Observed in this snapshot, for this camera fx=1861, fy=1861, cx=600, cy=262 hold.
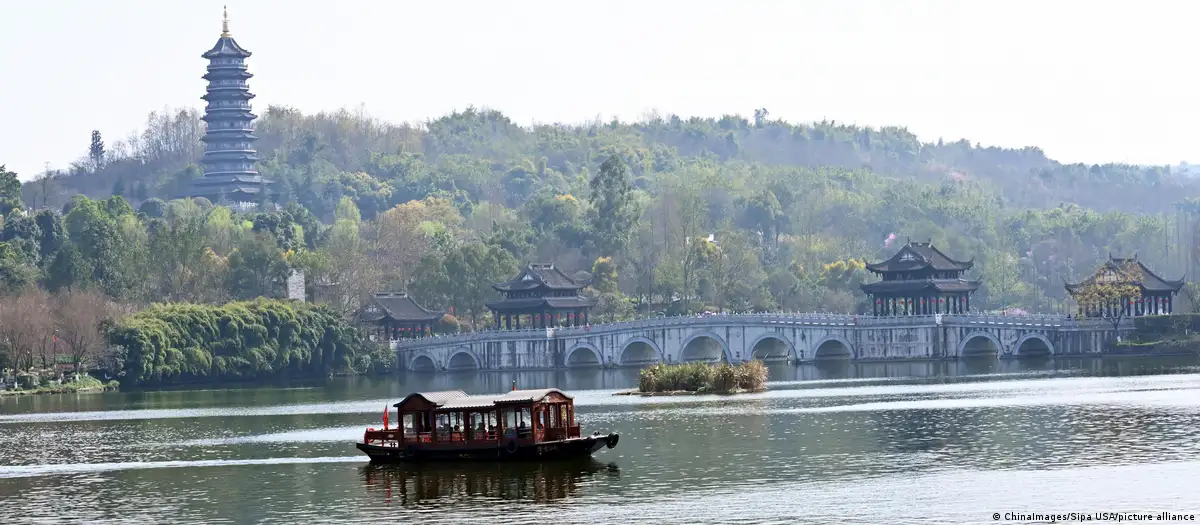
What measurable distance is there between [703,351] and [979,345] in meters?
19.9

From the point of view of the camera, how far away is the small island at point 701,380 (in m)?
81.8

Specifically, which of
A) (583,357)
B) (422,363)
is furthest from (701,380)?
(422,363)

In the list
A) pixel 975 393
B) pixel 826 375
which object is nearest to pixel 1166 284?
pixel 826 375

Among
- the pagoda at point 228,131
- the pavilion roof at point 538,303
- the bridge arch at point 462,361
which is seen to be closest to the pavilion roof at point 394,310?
the pavilion roof at point 538,303

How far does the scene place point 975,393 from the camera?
7425cm

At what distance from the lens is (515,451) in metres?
50.6

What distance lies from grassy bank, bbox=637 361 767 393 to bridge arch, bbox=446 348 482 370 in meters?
43.3

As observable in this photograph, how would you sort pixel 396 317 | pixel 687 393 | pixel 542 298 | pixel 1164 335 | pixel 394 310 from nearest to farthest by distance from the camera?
1. pixel 687 393
2. pixel 1164 335
3. pixel 396 317
4. pixel 542 298
5. pixel 394 310

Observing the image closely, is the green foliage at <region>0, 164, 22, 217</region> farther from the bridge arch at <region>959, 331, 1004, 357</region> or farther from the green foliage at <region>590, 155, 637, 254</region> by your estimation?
the bridge arch at <region>959, 331, 1004, 357</region>

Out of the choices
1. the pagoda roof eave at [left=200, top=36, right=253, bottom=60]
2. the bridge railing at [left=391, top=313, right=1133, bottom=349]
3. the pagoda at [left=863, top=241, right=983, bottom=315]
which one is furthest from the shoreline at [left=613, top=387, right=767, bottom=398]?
the pagoda roof eave at [left=200, top=36, right=253, bottom=60]

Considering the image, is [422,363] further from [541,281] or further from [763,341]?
[763,341]

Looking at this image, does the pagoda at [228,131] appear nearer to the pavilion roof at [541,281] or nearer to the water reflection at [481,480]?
the pavilion roof at [541,281]

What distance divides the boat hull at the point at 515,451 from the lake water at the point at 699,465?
2.12 feet

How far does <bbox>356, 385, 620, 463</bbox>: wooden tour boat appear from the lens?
50688 millimetres
